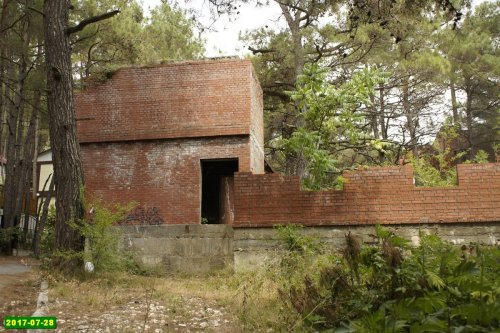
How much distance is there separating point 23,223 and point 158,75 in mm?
12237

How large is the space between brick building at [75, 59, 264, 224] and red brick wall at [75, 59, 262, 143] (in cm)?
Result: 2

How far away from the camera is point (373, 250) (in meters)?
4.19

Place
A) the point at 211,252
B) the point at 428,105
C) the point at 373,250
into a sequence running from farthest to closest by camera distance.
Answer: the point at 428,105 < the point at 211,252 < the point at 373,250

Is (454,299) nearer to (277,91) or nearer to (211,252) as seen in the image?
(211,252)

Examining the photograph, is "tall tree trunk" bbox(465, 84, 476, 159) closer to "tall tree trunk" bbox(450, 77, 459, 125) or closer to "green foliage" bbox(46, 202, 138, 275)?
"tall tree trunk" bbox(450, 77, 459, 125)

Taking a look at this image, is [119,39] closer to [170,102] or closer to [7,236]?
[170,102]

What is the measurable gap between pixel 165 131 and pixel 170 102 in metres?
0.74

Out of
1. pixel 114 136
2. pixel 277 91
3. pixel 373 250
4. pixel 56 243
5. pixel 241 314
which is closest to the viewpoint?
pixel 373 250

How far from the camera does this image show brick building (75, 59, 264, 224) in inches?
449

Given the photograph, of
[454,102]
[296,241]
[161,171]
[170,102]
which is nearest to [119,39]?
[170,102]

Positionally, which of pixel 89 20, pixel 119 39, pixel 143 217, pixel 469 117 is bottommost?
pixel 143 217

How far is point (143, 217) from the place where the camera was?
11.4m

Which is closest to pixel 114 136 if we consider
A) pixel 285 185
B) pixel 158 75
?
pixel 158 75

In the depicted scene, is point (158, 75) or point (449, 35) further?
point (449, 35)
